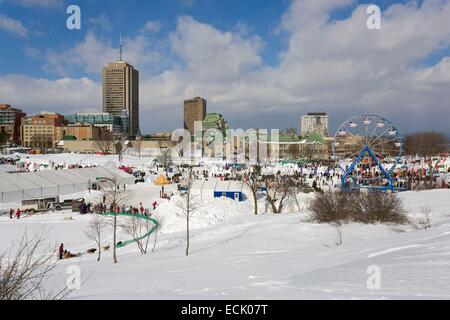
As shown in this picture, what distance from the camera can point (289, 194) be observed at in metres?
31.4

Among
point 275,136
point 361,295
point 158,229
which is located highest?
point 275,136

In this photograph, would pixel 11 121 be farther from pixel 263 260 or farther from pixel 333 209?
pixel 263 260

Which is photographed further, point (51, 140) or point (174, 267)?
point (51, 140)

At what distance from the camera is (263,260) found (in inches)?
473

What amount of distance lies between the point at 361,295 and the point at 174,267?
7.77 meters

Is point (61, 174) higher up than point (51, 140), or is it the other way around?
point (51, 140)

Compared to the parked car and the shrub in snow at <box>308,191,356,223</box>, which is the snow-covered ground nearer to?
the shrub in snow at <box>308,191,356,223</box>

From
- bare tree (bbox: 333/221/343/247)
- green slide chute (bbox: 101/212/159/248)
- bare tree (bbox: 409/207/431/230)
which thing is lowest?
green slide chute (bbox: 101/212/159/248)

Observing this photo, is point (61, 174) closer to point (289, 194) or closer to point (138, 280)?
point (289, 194)

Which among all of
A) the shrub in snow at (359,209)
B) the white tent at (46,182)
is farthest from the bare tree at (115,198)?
A: the shrub in snow at (359,209)

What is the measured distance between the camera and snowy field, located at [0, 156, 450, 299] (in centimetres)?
709

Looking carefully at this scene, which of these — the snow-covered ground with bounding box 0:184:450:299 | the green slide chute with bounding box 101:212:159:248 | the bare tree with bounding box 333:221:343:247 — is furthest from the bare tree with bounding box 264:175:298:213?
the bare tree with bounding box 333:221:343:247
